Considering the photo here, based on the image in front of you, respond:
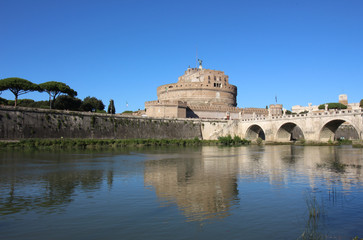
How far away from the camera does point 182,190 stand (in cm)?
1065

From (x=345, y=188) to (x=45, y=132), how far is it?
32.1 metres

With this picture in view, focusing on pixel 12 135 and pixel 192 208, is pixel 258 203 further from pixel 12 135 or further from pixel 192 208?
pixel 12 135

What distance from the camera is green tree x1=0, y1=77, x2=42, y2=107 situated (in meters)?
37.1

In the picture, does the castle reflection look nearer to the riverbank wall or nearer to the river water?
the river water

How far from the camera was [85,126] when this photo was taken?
3938 cm

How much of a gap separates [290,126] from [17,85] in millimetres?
37089

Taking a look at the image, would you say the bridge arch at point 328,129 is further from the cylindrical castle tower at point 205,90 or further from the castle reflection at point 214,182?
the cylindrical castle tower at point 205,90

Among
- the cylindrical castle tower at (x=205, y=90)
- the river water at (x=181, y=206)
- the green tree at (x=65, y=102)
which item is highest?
the cylindrical castle tower at (x=205, y=90)

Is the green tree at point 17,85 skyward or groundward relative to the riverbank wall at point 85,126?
skyward

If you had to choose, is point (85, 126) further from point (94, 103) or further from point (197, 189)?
point (197, 189)

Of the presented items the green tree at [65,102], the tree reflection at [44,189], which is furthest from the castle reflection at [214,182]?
the green tree at [65,102]

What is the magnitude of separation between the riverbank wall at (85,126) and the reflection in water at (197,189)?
2324cm

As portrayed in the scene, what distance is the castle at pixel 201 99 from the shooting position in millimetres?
50906

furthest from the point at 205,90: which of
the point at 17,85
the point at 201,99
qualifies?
the point at 17,85
